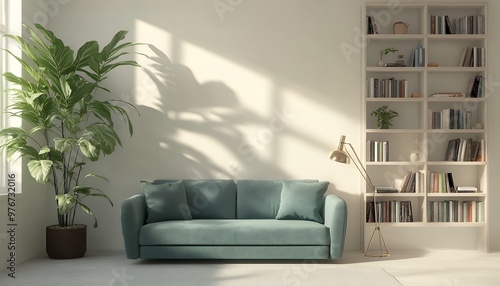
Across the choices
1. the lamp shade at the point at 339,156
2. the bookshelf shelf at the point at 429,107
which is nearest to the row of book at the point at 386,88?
the bookshelf shelf at the point at 429,107

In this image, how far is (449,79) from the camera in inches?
287

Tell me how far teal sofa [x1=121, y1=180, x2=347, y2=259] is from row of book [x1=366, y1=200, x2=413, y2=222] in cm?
62

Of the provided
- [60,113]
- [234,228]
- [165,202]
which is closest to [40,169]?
[60,113]

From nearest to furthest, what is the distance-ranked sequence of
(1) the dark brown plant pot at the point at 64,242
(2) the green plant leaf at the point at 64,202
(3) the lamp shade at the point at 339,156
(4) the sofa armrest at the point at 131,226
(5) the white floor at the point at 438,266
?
(5) the white floor at the point at 438,266 → (4) the sofa armrest at the point at 131,226 → (2) the green plant leaf at the point at 64,202 → (1) the dark brown plant pot at the point at 64,242 → (3) the lamp shade at the point at 339,156

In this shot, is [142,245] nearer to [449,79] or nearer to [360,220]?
[360,220]

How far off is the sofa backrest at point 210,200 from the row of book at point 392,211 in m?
1.50

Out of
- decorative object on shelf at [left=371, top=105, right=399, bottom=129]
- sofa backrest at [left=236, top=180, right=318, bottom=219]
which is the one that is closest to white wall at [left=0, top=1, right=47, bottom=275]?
sofa backrest at [left=236, top=180, right=318, bottom=219]

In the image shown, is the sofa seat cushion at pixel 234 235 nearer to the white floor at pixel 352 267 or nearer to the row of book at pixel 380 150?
the white floor at pixel 352 267

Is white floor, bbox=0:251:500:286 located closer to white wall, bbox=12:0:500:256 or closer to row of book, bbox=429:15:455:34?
white wall, bbox=12:0:500:256

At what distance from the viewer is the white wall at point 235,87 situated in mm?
7250

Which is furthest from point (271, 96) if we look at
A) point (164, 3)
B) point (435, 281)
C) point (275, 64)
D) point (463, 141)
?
point (435, 281)

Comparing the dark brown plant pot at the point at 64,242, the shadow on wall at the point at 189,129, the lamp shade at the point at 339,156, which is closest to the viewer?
the dark brown plant pot at the point at 64,242

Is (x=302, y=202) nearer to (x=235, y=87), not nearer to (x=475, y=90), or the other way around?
(x=235, y=87)

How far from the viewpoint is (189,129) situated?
286 inches
